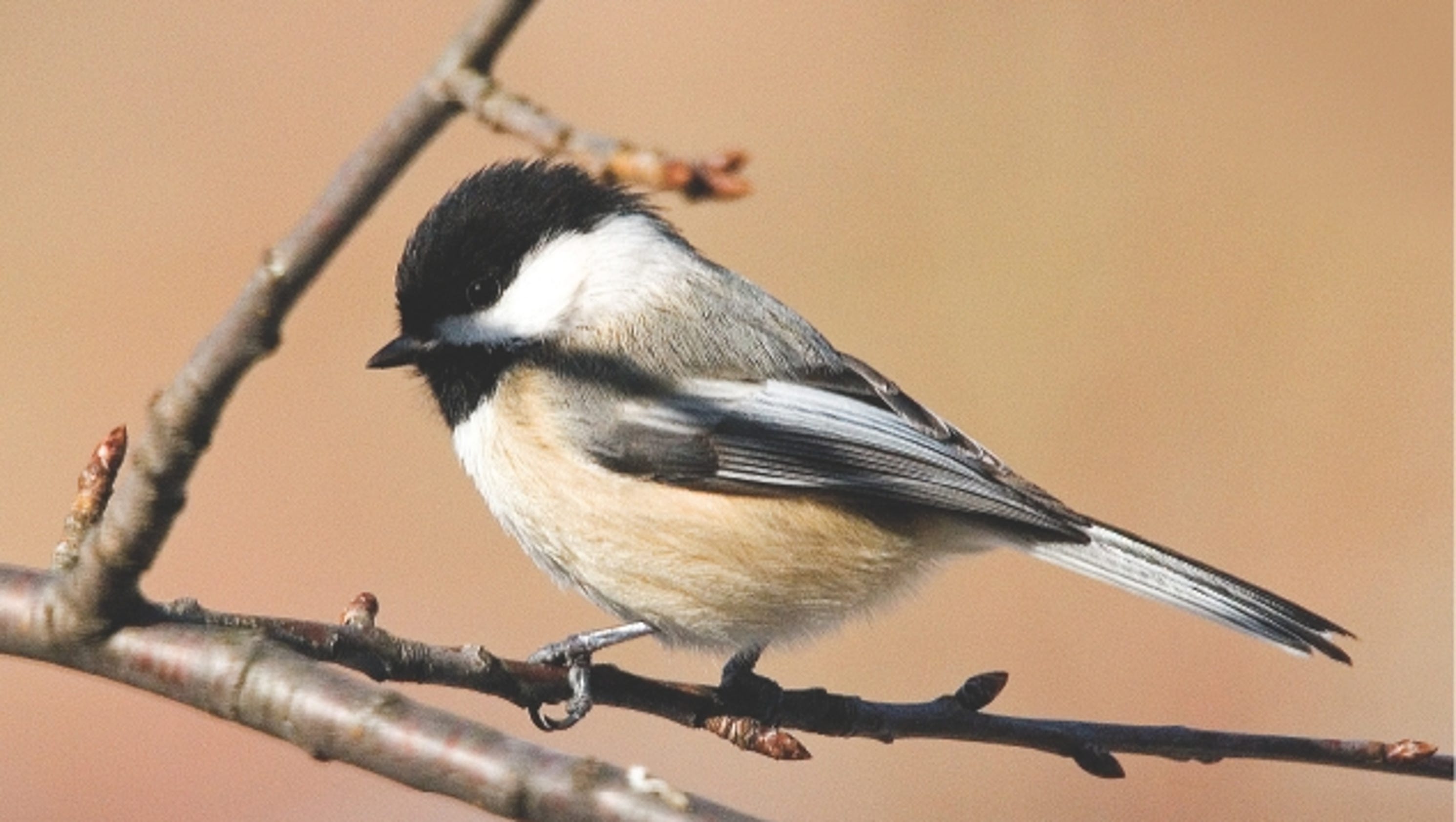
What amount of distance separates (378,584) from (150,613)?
2.82 metres

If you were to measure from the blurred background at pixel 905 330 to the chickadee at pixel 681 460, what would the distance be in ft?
4.87

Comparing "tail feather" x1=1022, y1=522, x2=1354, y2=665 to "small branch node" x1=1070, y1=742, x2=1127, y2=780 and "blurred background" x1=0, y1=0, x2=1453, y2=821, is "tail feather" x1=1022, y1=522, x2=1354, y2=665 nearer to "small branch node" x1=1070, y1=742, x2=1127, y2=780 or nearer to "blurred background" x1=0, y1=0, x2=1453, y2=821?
"small branch node" x1=1070, y1=742, x2=1127, y2=780

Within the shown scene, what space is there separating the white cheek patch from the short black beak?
3 centimetres

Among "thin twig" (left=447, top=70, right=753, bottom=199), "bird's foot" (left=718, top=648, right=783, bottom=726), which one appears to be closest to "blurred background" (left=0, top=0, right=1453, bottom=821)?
"bird's foot" (left=718, top=648, right=783, bottom=726)

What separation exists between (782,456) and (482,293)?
0.44 metres

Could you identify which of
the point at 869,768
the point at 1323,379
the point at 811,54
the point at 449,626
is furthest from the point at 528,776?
the point at 811,54

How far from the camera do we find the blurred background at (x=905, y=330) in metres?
3.67

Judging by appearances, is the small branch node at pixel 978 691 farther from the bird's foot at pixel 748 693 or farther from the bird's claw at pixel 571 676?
the bird's claw at pixel 571 676

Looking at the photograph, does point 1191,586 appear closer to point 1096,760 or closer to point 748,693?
point 1096,760

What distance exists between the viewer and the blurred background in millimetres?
3668

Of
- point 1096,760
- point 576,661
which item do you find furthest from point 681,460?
point 1096,760

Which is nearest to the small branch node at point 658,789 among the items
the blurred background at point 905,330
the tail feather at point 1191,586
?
the tail feather at point 1191,586

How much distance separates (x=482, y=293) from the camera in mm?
2082

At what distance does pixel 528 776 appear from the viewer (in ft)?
3.49
